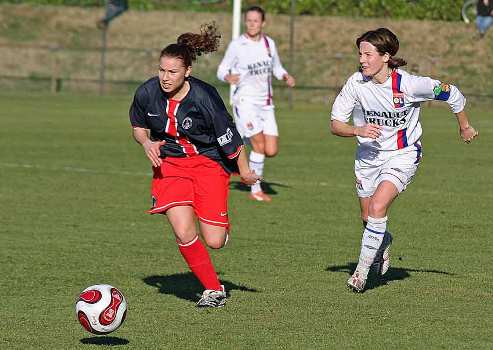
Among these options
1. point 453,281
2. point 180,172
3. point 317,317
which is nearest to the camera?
point 317,317

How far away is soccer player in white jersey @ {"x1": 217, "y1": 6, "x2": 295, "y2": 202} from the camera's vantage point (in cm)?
1572

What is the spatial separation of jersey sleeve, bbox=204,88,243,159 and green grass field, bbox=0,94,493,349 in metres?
1.08

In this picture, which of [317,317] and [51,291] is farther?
[51,291]

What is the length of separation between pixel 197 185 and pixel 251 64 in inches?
301

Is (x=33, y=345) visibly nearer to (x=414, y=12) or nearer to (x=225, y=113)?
(x=225, y=113)

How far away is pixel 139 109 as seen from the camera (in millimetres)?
8414

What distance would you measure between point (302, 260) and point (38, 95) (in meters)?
27.1

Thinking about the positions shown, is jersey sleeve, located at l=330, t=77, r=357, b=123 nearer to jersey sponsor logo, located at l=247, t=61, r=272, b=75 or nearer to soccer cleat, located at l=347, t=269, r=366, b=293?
soccer cleat, located at l=347, t=269, r=366, b=293

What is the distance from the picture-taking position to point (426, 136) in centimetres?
2450

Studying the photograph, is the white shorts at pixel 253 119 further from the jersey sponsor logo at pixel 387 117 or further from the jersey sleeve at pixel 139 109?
the jersey sleeve at pixel 139 109

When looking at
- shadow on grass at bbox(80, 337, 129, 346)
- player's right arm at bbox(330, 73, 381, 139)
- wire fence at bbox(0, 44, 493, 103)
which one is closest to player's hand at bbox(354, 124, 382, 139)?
player's right arm at bbox(330, 73, 381, 139)

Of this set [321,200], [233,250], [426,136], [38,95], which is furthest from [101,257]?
[38,95]

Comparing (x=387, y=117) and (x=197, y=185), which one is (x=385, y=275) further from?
(x=197, y=185)

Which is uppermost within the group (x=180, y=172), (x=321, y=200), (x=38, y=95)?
(x=180, y=172)
